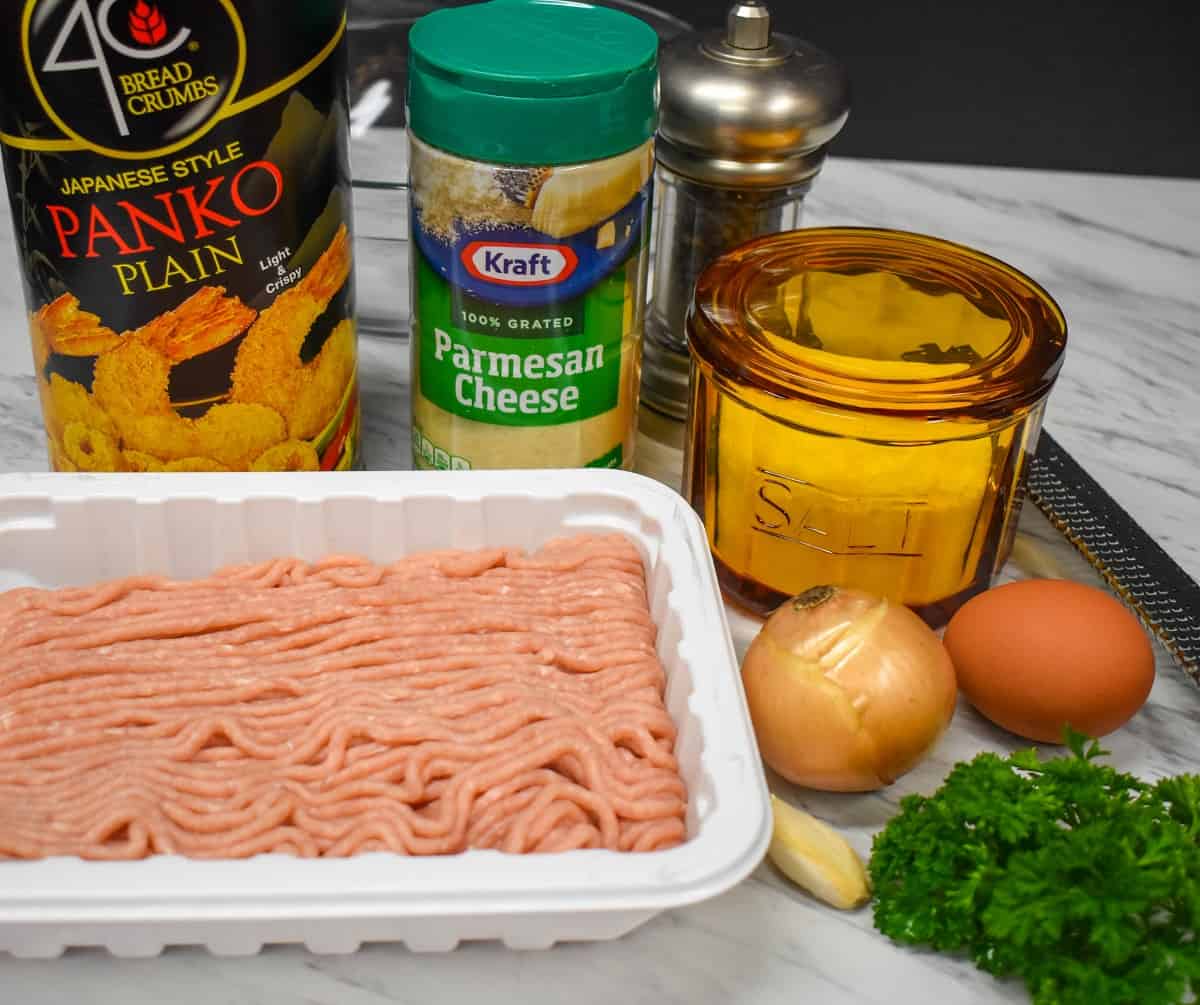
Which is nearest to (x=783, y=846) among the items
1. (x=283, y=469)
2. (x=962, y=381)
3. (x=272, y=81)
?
(x=962, y=381)

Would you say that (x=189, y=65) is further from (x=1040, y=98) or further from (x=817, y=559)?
(x=1040, y=98)

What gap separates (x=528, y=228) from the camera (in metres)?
1.22

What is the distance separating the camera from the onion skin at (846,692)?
1081mm

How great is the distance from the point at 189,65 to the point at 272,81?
68mm

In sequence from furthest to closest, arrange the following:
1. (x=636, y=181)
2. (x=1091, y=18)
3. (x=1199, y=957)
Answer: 1. (x=1091, y=18)
2. (x=636, y=181)
3. (x=1199, y=957)

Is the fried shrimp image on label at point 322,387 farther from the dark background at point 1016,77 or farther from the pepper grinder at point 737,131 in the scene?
the dark background at point 1016,77

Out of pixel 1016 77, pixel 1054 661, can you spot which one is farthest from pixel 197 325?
pixel 1016 77

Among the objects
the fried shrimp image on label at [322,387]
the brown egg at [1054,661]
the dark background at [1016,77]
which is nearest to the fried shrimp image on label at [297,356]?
the fried shrimp image on label at [322,387]

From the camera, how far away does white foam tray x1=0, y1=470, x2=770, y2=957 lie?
2.90ft

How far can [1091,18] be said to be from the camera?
7.83 feet

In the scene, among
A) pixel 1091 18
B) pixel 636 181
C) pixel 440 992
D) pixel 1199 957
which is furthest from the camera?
pixel 1091 18

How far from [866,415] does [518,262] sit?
0.32 m

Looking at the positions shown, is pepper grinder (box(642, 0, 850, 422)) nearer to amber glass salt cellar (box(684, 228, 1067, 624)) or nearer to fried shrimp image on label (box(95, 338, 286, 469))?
amber glass salt cellar (box(684, 228, 1067, 624))

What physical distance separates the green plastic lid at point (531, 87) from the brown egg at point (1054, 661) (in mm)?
505
